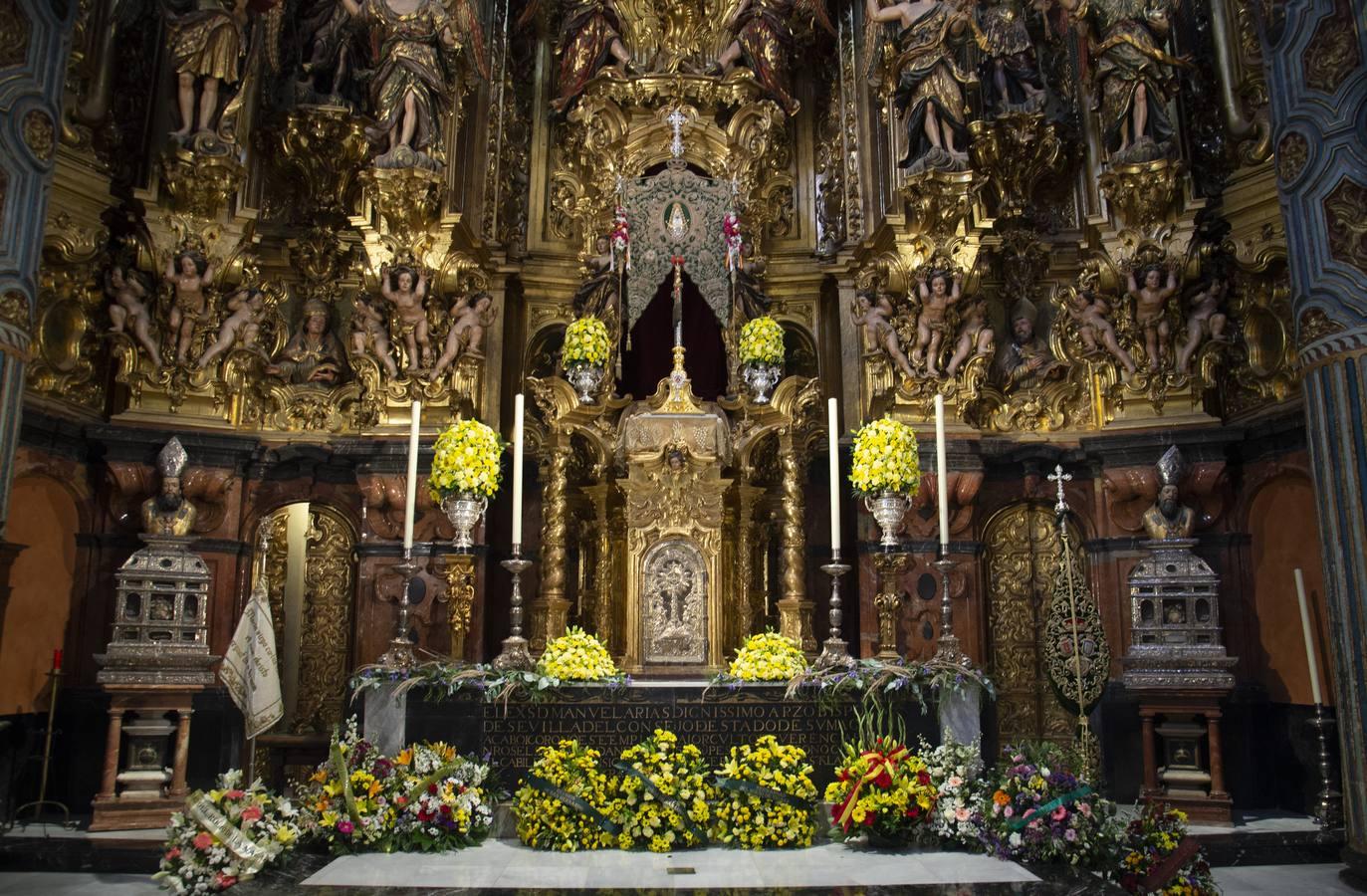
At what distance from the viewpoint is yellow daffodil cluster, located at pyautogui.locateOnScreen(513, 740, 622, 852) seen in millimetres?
8289

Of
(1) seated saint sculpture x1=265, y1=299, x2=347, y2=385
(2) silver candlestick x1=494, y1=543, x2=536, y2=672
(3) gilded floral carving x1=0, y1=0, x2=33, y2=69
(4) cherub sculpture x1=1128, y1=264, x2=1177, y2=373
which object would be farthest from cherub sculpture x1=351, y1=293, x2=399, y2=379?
(4) cherub sculpture x1=1128, y1=264, x2=1177, y2=373

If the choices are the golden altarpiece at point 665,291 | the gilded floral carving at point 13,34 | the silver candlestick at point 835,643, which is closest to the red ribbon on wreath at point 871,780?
the silver candlestick at point 835,643

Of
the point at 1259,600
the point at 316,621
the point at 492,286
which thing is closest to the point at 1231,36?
the point at 1259,600

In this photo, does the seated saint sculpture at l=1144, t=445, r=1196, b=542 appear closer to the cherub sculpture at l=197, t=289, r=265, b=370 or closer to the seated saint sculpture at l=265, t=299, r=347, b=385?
the seated saint sculpture at l=265, t=299, r=347, b=385

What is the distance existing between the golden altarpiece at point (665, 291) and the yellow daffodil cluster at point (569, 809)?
331 cm

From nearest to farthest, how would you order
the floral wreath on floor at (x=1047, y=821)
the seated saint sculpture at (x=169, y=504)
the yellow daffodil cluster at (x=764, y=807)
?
the floral wreath on floor at (x=1047, y=821), the yellow daffodil cluster at (x=764, y=807), the seated saint sculpture at (x=169, y=504)

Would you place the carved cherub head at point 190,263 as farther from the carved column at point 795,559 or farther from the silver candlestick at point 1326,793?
the silver candlestick at point 1326,793

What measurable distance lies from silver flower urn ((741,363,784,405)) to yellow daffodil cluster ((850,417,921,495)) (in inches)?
114

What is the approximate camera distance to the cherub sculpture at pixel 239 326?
13734 millimetres

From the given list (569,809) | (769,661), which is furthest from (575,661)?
(769,661)

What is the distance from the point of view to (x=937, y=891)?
6.73m

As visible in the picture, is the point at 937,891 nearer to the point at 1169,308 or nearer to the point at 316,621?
the point at 1169,308

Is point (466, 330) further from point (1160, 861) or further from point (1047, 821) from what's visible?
point (1160, 861)

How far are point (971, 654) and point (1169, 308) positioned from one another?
16.5 feet
